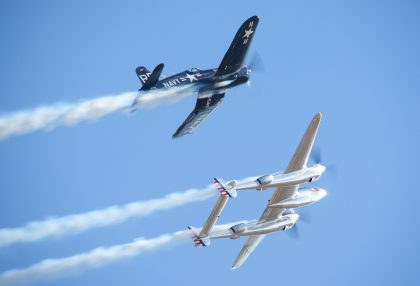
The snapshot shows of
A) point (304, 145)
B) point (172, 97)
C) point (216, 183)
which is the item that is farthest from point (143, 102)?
point (304, 145)

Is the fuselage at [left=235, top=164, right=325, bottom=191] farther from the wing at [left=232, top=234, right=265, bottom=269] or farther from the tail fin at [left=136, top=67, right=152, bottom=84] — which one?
the tail fin at [left=136, top=67, right=152, bottom=84]

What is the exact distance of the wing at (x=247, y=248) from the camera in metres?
64.8

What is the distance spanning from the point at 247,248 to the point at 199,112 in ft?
33.4

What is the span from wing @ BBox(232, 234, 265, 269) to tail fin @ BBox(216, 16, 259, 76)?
12625mm

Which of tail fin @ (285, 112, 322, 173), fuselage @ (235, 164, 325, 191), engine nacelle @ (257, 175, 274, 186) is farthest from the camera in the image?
tail fin @ (285, 112, 322, 173)

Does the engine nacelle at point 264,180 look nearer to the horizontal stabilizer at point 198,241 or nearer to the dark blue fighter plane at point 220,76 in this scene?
the horizontal stabilizer at point 198,241

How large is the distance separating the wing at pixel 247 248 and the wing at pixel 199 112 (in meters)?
8.95

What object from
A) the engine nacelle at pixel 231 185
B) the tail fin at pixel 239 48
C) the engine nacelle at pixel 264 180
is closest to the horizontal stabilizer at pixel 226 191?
the engine nacelle at pixel 231 185

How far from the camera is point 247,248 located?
65.2 meters

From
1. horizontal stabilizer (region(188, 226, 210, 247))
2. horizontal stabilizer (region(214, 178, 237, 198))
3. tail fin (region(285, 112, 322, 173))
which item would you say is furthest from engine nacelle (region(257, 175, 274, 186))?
horizontal stabilizer (region(188, 226, 210, 247))

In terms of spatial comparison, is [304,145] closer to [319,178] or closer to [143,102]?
[319,178]

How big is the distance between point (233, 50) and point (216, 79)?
2145mm

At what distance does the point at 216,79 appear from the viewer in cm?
5953

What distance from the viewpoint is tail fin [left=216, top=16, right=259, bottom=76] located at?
5844 cm
